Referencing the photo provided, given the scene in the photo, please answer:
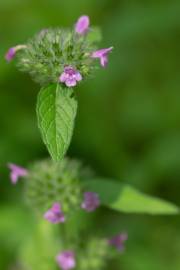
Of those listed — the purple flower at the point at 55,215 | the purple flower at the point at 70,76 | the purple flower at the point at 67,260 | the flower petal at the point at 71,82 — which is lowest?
the purple flower at the point at 67,260

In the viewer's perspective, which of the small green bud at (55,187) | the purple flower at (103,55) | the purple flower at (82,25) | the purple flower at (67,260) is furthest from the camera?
the purple flower at (67,260)

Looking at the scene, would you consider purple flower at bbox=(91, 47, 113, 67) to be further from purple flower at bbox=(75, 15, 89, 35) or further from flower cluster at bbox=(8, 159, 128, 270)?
flower cluster at bbox=(8, 159, 128, 270)

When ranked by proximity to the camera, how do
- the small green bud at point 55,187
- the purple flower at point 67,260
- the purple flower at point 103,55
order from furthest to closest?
the purple flower at point 67,260
the small green bud at point 55,187
the purple flower at point 103,55

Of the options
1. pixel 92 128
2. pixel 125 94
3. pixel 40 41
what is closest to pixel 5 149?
pixel 92 128

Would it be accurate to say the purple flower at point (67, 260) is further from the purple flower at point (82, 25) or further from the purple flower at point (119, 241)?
the purple flower at point (82, 25)

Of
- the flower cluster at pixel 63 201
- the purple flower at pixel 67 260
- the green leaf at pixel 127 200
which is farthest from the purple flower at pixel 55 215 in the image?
the purple flower at pixel 67 260

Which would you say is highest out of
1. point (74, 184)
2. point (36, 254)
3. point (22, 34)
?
point (22, 34)

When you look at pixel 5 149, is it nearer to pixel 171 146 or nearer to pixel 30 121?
pixel 30 121
